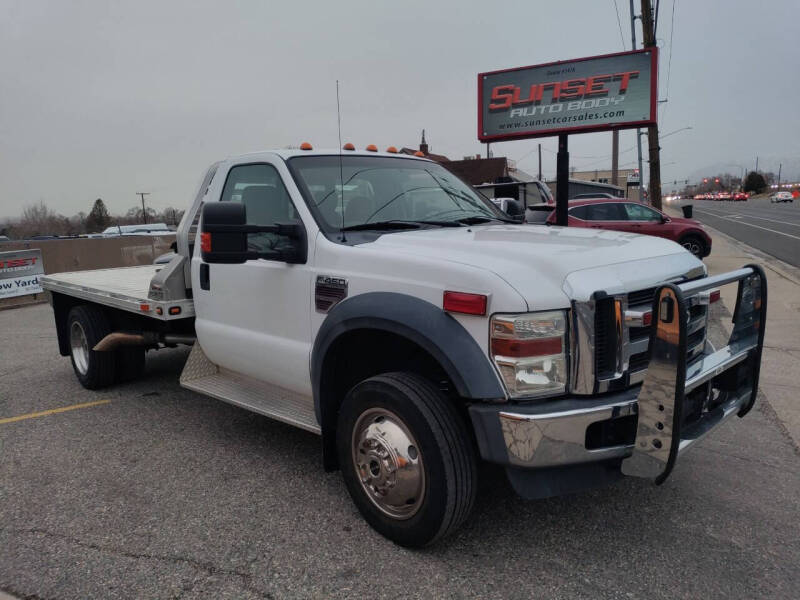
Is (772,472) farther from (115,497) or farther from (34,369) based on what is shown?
(34,369)

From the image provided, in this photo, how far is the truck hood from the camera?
2.75 metres

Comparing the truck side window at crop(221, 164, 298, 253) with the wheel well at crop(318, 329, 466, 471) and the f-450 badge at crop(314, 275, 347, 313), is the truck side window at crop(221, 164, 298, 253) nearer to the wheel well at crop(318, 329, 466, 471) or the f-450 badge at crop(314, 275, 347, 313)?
the f-450 badge at crop(314, 275, 347, 313)

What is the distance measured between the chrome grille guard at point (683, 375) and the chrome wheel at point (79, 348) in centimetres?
520

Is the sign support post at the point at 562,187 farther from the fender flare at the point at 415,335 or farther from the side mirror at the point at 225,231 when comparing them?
the side mirror at the point at 225,231

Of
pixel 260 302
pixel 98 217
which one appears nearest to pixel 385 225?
pixel 260 302

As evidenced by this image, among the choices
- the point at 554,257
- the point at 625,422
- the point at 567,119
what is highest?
the point at 567,119

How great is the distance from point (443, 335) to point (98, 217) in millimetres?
96376

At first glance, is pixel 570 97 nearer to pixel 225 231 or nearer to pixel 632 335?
pixel 632 335

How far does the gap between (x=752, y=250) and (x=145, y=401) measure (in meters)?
19.6

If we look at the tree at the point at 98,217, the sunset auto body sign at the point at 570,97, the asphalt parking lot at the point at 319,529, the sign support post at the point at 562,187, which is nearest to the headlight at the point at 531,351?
the asphalt parking lot at the point at 319,529

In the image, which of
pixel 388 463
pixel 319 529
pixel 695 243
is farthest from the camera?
pixel 695 243

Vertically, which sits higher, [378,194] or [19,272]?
[378,194]

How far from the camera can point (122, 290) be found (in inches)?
217

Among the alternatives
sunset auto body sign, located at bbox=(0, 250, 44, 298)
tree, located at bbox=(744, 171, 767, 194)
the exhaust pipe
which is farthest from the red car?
tree, located at bbox=(744, 171, 767, 194)
